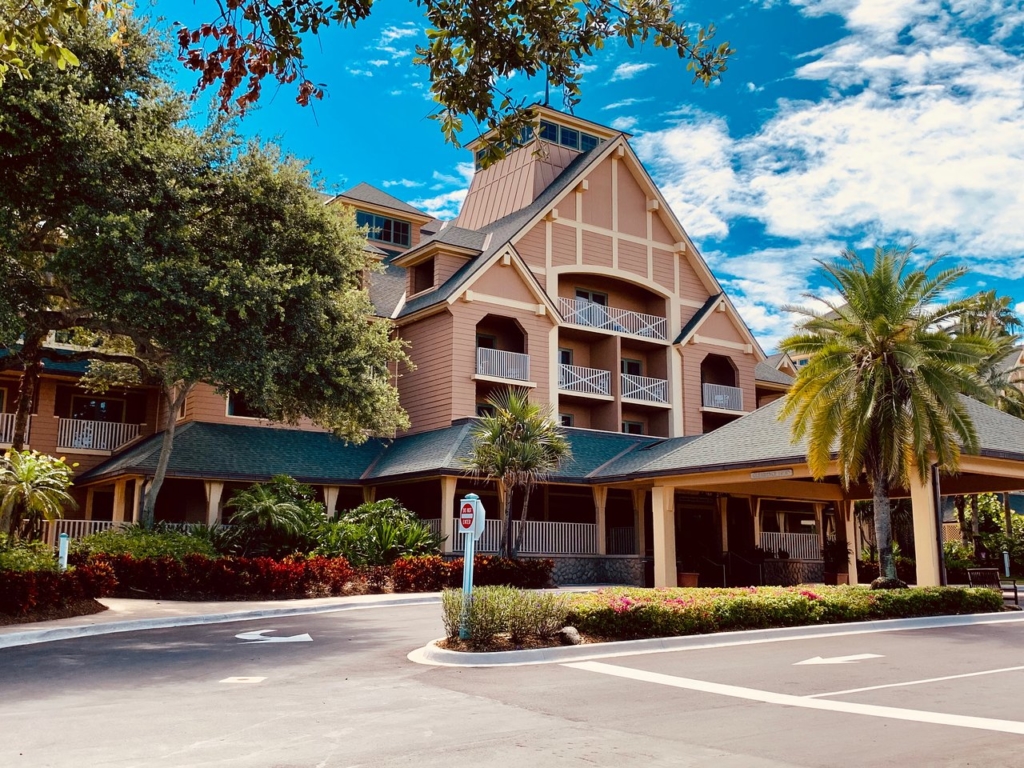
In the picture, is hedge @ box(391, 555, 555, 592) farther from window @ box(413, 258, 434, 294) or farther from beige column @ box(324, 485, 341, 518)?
window @ box(413, 258, 434, 294)

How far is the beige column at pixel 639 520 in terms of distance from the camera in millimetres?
29656

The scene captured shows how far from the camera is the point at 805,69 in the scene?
12.7 m

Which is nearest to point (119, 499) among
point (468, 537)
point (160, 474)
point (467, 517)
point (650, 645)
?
point (160, 474)

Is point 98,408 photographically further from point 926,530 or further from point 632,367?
point 926,530

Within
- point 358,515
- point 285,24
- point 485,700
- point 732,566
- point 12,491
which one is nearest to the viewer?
point 285,24

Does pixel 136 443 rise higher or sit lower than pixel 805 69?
lower

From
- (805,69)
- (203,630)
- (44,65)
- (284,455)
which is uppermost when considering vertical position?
(44,65)

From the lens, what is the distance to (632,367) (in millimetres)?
36562

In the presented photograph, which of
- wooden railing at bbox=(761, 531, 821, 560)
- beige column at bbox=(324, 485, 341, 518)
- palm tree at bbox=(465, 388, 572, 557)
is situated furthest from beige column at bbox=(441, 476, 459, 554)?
wooden railing at bbox=(761, 531, 821, 560)

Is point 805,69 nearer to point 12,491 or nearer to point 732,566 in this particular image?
point 12,491

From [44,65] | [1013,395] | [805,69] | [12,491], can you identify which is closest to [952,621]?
[805,69]

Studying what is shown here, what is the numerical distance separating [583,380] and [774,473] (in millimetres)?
11253

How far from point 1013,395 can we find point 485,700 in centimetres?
3995

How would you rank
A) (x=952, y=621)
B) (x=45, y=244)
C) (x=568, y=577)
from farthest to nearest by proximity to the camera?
1. (x=568, y=577)
2. (x=45, y=244)
3. (x=952, y=621)
